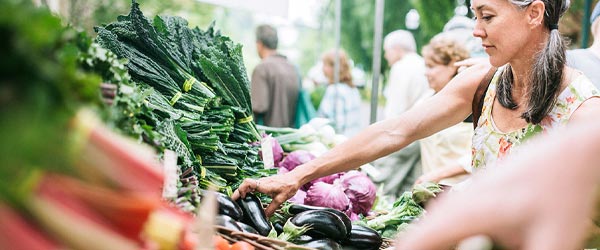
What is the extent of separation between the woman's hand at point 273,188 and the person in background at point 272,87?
3.43 m

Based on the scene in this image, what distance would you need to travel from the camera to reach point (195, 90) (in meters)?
2.49

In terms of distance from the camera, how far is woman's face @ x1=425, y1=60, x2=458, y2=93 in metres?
5.06

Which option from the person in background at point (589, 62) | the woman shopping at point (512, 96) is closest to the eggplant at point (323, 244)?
the woman shopping at point (512, 96)

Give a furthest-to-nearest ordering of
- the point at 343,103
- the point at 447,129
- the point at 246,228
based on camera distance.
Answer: the point at 343,103 < the point at 447,129 < the point at 246,228

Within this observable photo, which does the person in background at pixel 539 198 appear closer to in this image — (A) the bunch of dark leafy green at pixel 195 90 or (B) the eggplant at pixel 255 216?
(A) the bunch of dark leafy green at pixel 195 90

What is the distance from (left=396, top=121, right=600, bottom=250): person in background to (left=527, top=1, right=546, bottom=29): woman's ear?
4.67 ft

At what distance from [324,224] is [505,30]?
3.10ft

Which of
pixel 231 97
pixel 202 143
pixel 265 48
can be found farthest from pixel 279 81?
pixel 202 143

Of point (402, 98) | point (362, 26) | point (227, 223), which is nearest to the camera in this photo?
point (227, 223)

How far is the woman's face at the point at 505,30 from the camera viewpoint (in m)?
2.30

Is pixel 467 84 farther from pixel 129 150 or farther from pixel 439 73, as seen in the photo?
pixel 439 73

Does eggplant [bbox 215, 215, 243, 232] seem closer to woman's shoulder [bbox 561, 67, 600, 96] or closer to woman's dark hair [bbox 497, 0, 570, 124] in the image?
woman's dark hair [bbox 497, 0, 570, 124]

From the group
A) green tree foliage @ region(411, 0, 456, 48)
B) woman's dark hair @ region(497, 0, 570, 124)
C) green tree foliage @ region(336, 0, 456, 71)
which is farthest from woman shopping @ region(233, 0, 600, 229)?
green tree foliage @ region(336, 0, 456, 71)

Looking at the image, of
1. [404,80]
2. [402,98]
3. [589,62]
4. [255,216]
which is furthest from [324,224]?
[404,80]
